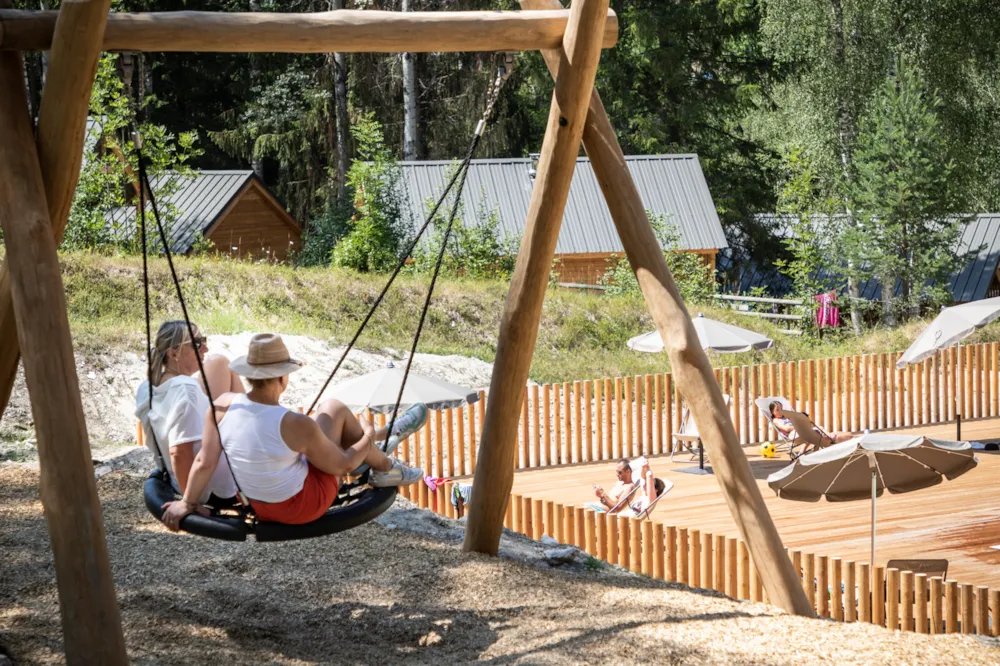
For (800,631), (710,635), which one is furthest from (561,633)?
(800,631)

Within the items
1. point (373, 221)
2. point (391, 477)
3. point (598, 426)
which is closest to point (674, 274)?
point (373, 221)

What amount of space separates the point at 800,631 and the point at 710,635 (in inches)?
16.3

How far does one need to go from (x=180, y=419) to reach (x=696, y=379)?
245cm

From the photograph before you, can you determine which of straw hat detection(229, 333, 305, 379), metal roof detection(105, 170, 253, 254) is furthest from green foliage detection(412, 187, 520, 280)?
straw hat detection(229, 333, 305, 379)

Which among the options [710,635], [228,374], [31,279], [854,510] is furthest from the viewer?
[854,510]

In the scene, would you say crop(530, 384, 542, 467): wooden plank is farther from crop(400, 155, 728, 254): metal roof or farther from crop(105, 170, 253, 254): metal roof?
crop(105, 170, 253, 254): metal roof

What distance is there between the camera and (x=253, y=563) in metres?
6.11

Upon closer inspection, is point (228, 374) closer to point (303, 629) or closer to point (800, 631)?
point (303, 629)

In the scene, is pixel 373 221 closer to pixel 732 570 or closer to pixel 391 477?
pixel 732 570

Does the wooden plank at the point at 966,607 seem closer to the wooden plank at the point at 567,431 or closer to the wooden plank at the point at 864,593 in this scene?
the wooden plank at the point at 864,593

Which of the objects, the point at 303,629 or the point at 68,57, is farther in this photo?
the point at 303,629

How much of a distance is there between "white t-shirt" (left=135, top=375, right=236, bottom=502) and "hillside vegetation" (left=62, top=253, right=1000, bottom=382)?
30.3ft

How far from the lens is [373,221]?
70.2 ft

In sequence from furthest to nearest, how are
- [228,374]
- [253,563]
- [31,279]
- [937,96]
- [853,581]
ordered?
[937,96] → [853,581] → [253,563] → [228,374] → [31,279]
